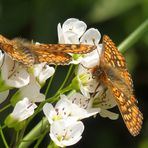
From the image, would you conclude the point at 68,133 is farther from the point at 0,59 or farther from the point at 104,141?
the point at 104,141

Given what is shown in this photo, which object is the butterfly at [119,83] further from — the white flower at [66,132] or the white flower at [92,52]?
the white flower at [66,132]

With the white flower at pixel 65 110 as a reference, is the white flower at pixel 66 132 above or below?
below

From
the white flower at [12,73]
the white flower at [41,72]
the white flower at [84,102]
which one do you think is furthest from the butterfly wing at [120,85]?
the white flower at [12,73]

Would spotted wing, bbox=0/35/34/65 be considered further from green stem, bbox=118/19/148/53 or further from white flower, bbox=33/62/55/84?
green stem, bbox=118/19/148/53

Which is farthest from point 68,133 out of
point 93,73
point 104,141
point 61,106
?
point 104,141

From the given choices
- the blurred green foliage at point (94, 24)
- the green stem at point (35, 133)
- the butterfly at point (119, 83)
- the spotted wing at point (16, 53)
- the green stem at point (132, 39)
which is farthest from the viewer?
the blurred green foliage at point (94, 24)
